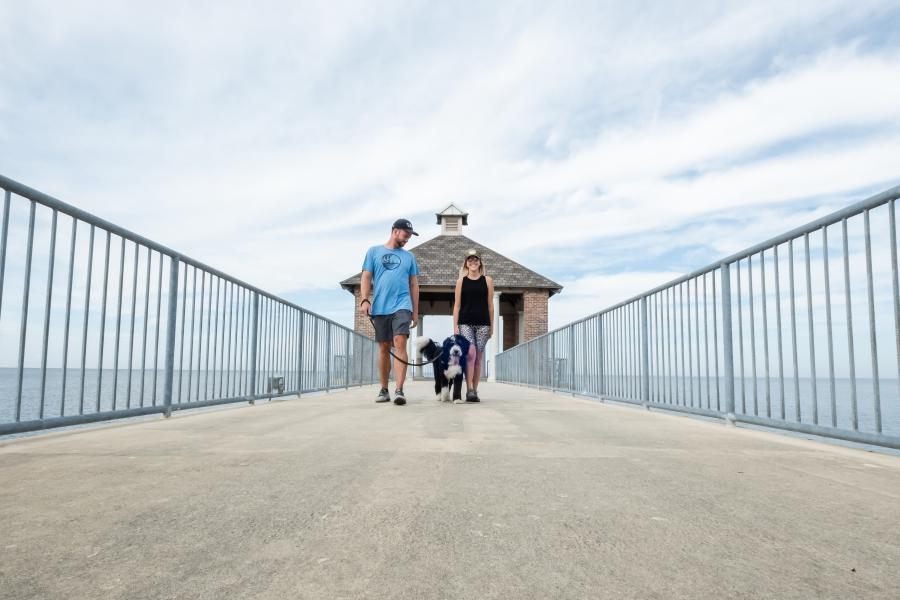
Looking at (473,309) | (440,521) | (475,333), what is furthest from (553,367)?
(440,521)

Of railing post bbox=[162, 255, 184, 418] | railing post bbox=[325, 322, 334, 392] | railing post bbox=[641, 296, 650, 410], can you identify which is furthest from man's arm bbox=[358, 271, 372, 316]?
railing post bbox=[325, 322, 334, 392]

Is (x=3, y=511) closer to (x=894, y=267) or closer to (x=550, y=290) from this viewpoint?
(x=894, y=267)

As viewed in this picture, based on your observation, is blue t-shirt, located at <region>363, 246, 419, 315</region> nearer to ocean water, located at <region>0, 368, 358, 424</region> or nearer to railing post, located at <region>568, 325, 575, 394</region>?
ocean water, located at <region>0, 368, 358, 424</region>

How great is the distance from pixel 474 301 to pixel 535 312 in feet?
48.0

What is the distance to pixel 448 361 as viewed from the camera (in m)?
6.41

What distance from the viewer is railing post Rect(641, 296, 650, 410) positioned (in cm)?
586

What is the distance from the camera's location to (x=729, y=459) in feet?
8.18

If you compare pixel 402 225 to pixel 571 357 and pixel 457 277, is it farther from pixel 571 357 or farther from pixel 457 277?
pixel 457 277

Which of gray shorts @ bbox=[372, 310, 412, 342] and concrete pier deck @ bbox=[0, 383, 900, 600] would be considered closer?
concrete pier deck @ bbox=[0, 383, 900, 600]

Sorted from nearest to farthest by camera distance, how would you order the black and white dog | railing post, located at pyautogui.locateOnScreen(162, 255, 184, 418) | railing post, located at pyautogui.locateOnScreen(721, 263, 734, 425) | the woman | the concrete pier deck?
the concrete pier deck → railing post, located at pyautogui.locateOnScreen(721, 263, 734, 425) → railing post, located at pyautogui.locateOnScreen(162, 255, 184, 418) → the black and white dog → the woman

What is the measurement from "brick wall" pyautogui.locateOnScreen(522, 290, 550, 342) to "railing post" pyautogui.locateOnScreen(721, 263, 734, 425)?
1611 cm

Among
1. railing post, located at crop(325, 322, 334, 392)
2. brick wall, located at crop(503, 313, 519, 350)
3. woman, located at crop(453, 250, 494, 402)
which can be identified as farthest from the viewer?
brick wall, located at crop(503, 313, 519, 350)

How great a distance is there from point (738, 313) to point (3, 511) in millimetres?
4236

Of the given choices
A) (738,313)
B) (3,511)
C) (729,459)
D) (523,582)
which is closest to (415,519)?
(523,582)
